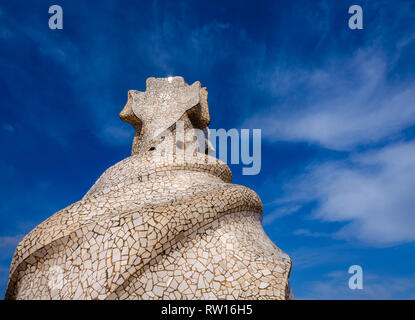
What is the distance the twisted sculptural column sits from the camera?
3.70 m

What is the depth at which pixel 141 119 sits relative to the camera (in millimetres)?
7223

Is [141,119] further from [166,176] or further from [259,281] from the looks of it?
[259,281]

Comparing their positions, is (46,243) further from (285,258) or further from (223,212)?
(285,258)

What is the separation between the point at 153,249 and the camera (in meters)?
3.83

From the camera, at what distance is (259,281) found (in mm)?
3873

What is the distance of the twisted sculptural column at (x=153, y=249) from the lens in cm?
A: 370

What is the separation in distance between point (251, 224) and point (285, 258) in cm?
89
